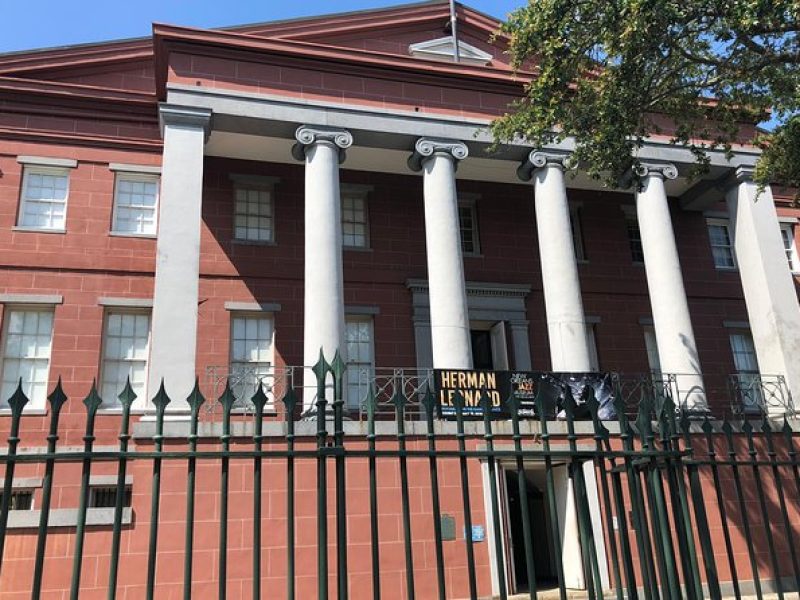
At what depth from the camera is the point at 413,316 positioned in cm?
1939

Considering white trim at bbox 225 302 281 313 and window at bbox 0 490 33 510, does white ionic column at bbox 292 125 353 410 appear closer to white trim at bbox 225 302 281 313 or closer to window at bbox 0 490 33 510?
white trim at bbox 225 302 281 313

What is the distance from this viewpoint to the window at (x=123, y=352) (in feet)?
56.4

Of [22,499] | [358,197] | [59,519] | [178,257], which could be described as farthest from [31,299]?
[358,197]

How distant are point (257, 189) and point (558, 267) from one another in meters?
8.35

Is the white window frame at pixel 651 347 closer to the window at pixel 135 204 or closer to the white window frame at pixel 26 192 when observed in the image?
the window at pixel 135 204

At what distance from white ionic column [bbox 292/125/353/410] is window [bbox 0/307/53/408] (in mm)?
6370

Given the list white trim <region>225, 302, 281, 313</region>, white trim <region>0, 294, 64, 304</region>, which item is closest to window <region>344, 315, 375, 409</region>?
white trim <region>225, 302, 281, 313</region>

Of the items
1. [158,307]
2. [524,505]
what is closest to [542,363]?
[158,307]

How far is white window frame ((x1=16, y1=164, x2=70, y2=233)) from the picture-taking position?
1773 centimetres

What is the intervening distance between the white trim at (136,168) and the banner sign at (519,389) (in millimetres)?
9481

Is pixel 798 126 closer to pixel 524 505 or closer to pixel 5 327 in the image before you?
pixel 524 505

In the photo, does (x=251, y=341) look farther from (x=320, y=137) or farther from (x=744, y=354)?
(x=744, y=354)

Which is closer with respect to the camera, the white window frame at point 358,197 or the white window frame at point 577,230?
the white window frame at point 358,197

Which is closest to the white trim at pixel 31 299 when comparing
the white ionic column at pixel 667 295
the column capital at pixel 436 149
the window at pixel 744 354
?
the column capital at pixel 436 149
